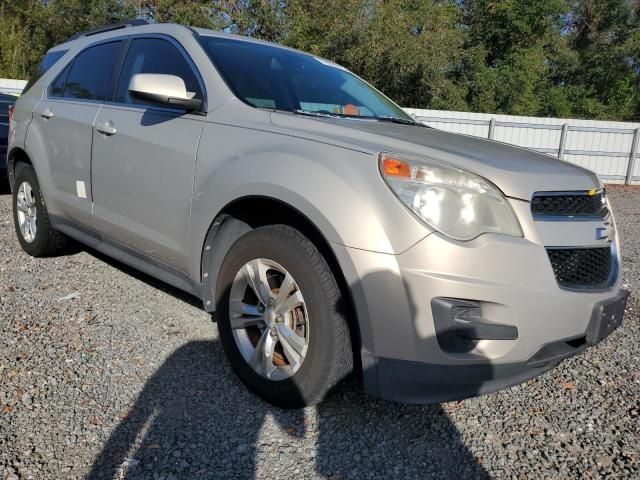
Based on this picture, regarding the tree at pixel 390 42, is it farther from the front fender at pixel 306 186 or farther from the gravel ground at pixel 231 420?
the front fender at pixel 306 186

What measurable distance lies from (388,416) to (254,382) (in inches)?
25.5

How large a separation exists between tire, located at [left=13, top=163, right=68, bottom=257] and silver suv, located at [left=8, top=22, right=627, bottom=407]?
122cm

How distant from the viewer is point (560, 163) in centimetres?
249

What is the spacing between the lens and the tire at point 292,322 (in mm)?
2143

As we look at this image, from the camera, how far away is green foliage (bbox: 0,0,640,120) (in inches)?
744

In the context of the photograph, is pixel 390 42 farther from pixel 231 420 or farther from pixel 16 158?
pixel 231 420

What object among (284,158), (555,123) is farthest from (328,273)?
(555,123)

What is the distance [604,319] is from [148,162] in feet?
7.75

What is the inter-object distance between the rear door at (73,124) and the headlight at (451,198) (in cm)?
234

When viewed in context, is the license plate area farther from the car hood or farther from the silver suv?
the car hood

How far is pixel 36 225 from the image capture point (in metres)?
4.38

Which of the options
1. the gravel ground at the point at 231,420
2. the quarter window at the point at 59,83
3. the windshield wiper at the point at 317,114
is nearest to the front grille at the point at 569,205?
the gravel ground at the point at 231,420

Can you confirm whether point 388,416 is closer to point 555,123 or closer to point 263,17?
point 555,123

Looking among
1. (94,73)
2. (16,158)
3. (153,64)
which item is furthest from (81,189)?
(16,158)
